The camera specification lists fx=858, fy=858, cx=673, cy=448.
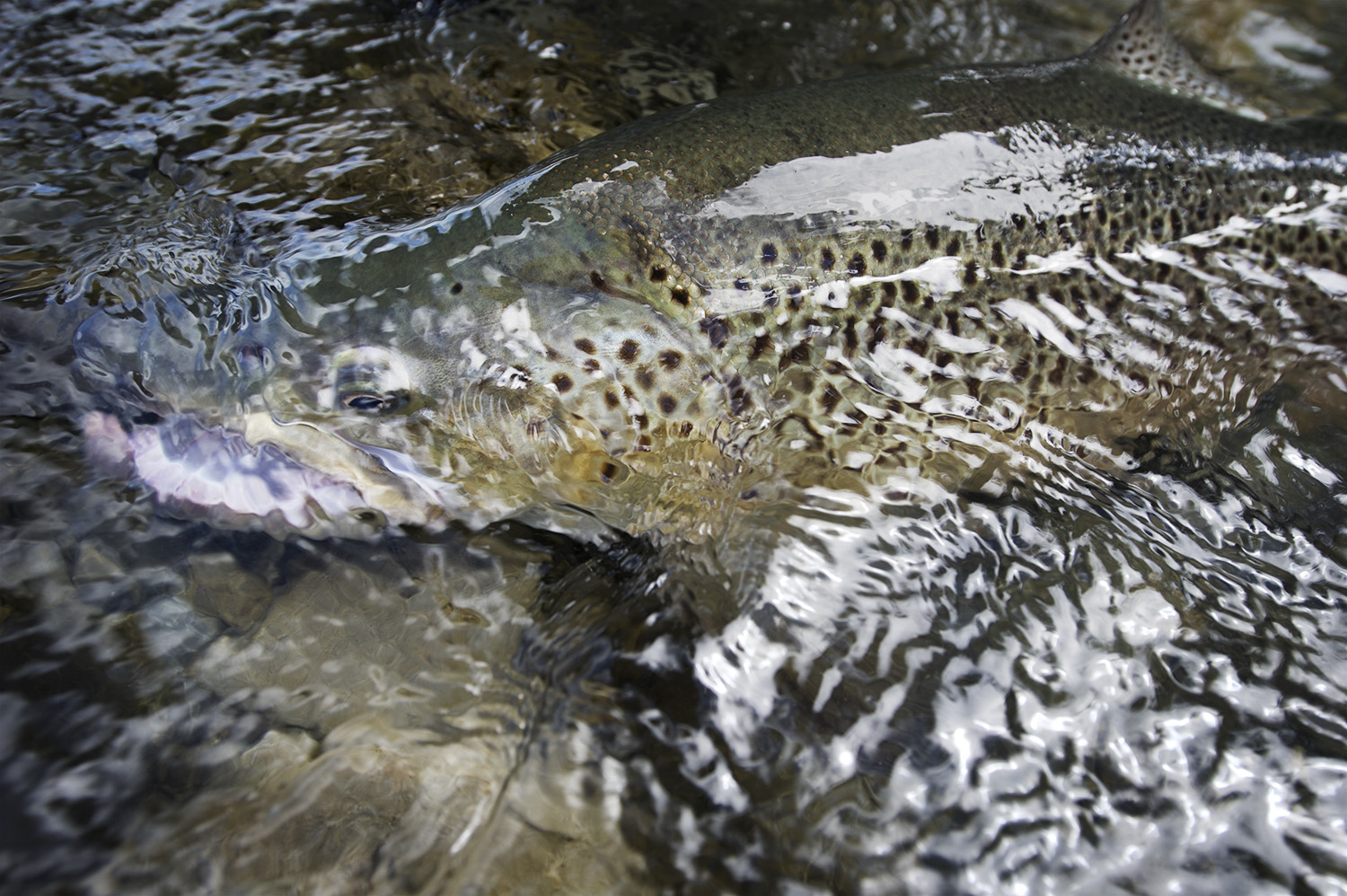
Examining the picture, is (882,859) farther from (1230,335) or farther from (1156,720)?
(1230,335)

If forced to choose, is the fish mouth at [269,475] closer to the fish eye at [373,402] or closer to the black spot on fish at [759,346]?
the fish eye at [373,402]

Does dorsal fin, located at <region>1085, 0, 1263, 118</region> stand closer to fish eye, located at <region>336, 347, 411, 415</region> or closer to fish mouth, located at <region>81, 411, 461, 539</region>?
fish eye, located at <region>336, 347, 411, 415</region>

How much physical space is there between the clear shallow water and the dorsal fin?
1.16 metres

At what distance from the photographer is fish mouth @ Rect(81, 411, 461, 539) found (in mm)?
2053

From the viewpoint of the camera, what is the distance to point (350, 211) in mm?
2650

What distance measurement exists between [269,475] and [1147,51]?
3.04m

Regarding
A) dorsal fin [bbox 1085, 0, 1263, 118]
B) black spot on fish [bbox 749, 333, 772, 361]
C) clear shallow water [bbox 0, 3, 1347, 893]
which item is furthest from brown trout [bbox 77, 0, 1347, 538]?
dorsal fin [bbox 1085, 0, 1263, 118]

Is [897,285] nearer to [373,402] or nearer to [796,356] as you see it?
[796,356]

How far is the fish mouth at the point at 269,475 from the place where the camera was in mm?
2053

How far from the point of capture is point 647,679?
6.04 ft

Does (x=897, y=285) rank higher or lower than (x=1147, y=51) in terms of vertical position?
lower

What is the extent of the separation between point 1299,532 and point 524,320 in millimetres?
2084

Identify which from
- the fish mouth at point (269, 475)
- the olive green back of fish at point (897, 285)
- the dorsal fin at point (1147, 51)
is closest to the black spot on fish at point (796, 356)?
the olive green back of fish at point (897, 285)

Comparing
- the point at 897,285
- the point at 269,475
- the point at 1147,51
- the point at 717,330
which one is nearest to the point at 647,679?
the point at 717,330
